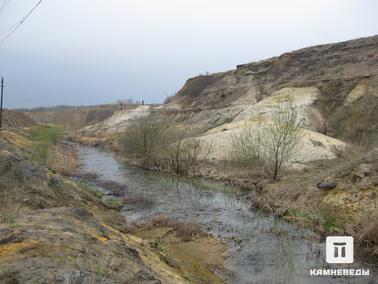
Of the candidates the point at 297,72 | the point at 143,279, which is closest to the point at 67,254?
the point at 143,279

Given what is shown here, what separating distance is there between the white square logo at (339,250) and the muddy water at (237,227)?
0.79 feet

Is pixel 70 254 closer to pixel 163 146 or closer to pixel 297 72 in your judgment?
pixel 163 146

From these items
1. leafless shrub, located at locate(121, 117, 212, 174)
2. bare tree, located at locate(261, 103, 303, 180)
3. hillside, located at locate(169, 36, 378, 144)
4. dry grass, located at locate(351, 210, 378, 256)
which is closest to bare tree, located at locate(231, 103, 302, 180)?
bare tree, located at locate(261, 103, 303, 180)

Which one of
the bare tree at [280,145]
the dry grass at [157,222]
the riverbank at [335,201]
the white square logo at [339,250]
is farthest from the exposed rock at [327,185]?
the dry grass at [157,222]

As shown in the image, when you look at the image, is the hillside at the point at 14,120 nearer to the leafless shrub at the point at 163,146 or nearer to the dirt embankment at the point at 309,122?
the dirt embankment at the point at 309,122

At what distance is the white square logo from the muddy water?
242 millimetres

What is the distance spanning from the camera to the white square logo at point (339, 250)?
40.8 ft

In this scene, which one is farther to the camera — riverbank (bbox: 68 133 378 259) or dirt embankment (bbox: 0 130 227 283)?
riverbank (bbox: 68 133 378 259)

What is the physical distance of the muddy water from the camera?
11.8m

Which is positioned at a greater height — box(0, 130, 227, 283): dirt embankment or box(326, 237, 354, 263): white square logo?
box(0, 130, 227, 283): dirt embankment

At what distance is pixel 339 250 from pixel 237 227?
170 inches

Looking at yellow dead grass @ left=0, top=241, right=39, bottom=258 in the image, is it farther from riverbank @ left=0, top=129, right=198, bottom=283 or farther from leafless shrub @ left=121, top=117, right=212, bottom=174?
leafless shrub @ left=121, top=117, right=212, bottom=174

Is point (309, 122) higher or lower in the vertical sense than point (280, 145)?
higher

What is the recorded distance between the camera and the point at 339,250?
1362 cm
